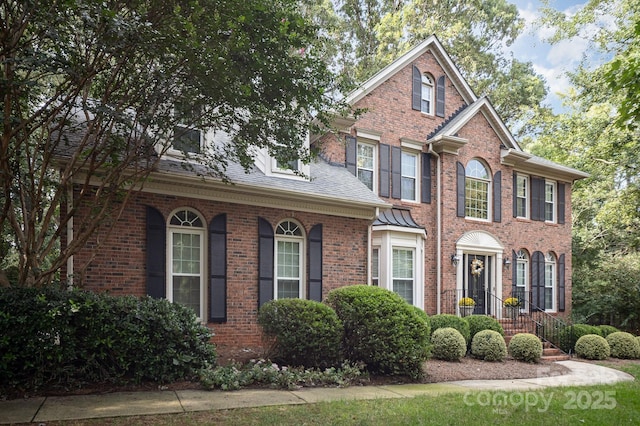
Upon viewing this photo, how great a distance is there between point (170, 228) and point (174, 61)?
3951 mm

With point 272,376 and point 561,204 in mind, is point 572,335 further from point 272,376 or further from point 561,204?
point 272,376

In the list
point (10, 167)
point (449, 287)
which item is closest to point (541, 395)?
point (449, 287)

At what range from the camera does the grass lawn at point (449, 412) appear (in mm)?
5992

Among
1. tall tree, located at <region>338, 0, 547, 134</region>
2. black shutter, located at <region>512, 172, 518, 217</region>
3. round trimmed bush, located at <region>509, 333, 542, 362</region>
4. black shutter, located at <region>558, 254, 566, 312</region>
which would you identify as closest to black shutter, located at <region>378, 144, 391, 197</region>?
round trimmed bush, located at <region>509, 333, 542, 362</region>

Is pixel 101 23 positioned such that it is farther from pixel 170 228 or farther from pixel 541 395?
pixel 541 395

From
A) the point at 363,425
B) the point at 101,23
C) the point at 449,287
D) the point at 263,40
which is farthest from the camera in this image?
the point at 449,287

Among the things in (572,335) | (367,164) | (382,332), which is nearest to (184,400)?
(382,332)

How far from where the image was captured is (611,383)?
9836mm

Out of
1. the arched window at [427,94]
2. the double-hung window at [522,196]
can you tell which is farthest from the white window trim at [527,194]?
the arched window at [427,94]

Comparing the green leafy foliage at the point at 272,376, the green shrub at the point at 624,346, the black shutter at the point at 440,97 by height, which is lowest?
the green shrub at the point at 624,346

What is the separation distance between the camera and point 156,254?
10.0 metres

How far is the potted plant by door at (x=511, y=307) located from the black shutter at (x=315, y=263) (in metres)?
7.57

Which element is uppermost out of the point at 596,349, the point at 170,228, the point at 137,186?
the point at 137,186

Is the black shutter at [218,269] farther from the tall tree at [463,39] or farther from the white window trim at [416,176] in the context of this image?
the tall tree at [463,39]
